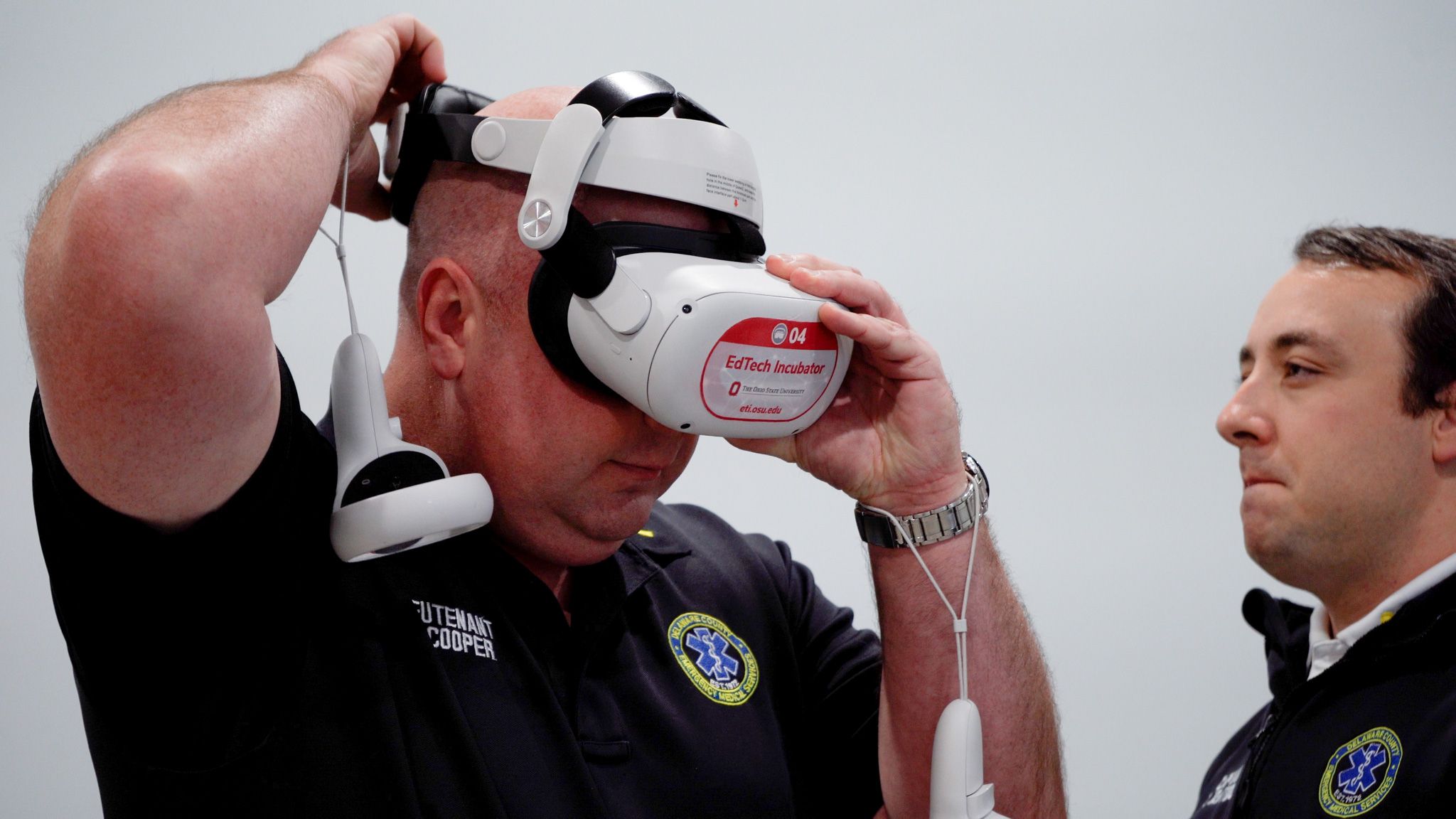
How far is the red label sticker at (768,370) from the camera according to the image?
3.06ft

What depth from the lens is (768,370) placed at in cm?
97

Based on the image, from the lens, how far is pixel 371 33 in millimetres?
1066

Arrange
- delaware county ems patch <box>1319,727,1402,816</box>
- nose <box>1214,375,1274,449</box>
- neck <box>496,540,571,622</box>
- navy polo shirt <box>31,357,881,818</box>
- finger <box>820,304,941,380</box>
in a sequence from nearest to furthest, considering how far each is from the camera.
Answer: navy polo shirt <box>31,357,881,818</box> < finger <box>820,304,941,380</box> < neck <box>496,540,571,622</box> < delaware county ems patch <box>1319,727,1402,816</box> < nose <box>1214,375,1274,449</box>

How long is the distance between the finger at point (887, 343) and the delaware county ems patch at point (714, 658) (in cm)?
36

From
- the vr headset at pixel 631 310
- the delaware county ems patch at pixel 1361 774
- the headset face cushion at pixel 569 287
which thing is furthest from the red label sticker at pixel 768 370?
the delaware county ems patch at pixel 1361 774

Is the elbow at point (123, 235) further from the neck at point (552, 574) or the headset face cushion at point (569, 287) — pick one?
the neck at point (552, 574)

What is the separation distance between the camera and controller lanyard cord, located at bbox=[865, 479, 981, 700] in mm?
1136

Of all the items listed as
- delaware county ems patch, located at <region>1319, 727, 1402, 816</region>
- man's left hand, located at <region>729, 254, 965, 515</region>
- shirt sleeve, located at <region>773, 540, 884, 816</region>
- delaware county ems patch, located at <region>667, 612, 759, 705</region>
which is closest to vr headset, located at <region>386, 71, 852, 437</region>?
man's left hand, located at <region>729, 254, 965, 515</region>

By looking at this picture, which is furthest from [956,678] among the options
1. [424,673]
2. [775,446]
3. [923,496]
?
[424,673]

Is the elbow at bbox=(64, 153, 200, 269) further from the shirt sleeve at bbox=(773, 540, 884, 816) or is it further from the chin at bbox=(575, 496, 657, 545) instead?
the shirt sleeve at bbox=(773, 540, 884, 816)

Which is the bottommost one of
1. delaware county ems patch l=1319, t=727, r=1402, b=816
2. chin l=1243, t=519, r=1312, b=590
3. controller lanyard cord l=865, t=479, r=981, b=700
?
delaware county ems patch l=1319, t=727, r=1402, b=816

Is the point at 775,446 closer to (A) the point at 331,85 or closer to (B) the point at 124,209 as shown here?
(A) the point at 331,85

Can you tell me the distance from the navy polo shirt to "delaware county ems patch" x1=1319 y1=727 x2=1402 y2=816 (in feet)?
2.46

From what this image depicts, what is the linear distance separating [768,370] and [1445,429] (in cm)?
142
